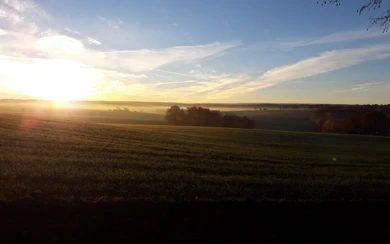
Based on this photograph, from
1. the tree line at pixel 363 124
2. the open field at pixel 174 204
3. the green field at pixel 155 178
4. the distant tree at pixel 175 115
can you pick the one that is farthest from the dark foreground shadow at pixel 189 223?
the distant tree at pixel 175 115

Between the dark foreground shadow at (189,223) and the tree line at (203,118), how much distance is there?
72.3 metres

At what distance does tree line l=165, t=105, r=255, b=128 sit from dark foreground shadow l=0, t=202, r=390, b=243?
72.3m

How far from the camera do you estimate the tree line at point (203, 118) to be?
8075 centimetres

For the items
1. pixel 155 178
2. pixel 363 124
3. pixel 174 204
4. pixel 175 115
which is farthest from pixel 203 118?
pixel 174 204

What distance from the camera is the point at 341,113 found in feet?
271

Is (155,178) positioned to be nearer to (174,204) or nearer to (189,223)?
(174,204)

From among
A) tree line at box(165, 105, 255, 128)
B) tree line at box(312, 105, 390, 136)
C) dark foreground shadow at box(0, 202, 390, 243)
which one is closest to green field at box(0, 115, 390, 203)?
dark foreground shadow at box(0, 202, 390, 243)

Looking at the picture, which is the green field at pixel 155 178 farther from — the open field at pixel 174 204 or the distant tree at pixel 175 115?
the distant tree at pixel 175 115

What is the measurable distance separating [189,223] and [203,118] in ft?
246

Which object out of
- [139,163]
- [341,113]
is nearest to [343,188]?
[139,163]

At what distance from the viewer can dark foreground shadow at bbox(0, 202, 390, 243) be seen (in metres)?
5.98

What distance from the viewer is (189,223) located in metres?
6.74

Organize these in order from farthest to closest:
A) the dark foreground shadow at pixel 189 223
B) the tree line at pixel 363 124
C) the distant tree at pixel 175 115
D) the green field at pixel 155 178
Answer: the distant tree at pixel 175 115 → the tree line at pixel 363 124 → the green field at pixel 155 178 → the dark foreground shadow at pixel 189 223

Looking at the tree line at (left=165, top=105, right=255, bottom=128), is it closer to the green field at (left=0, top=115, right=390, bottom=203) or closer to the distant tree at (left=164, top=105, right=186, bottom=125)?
the distant tree at (left=164, top=105, right=186, bottom=125)
